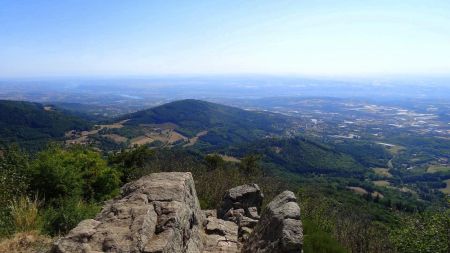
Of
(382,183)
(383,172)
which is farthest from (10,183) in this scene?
(383,172)

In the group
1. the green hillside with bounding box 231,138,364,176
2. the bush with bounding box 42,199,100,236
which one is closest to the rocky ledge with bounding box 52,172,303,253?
the bush with bounding box 42,199,100,236

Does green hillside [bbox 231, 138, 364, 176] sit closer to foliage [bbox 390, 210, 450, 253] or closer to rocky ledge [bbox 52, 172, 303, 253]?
foliage [bbox 390, 210, 450, 253]

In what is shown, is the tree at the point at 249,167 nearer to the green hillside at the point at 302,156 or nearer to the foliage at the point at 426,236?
the foliage at the point at 426,236

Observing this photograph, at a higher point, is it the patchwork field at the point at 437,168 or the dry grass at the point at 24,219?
the dry grass at the point at 24,219

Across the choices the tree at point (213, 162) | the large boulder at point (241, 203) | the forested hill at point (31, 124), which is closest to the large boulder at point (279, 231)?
A: the large boulder at point (241, 203)

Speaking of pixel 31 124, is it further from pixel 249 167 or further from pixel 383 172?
pixel 383 172

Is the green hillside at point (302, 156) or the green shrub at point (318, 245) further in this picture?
the green hillside at point (302, 156)
